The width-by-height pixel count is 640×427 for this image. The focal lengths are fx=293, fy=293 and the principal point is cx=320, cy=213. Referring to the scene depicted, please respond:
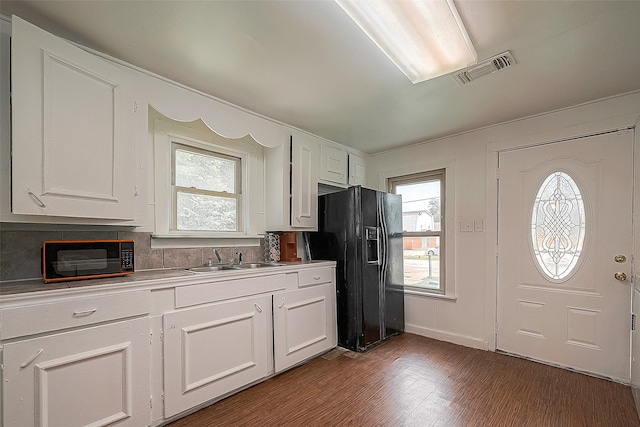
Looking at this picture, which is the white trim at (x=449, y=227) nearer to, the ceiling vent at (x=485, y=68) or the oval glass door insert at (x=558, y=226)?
the oval glass door insert at (x=558, y=226)

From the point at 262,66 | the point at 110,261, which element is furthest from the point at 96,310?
the point at 262,66

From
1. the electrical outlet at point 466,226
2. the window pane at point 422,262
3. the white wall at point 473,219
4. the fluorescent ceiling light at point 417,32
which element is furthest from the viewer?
the window pane at point 422,262

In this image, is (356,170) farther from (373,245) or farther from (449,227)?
(449,227)

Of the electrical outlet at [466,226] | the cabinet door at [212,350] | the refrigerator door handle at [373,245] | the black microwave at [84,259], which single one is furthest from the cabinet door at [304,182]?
the electrical outlet at [466,226]

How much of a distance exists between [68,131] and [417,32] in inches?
78.8

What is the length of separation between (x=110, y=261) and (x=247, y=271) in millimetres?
898

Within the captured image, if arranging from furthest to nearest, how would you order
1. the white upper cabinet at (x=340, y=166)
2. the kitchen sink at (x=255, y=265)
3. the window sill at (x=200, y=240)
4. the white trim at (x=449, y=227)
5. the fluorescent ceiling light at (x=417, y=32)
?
the white upper cabinet at (x=340, y=166)
the white trim at (x=449, y=227)
the kitchen sink at (x=255, y=265)
the window sill at (x=200, y=240)
the fluorescent ceiling light at (x=417, y=32)

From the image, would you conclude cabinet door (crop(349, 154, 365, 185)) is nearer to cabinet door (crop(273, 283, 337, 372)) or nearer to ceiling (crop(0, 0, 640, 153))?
ceiling (crop(0, 0, 640, 153))

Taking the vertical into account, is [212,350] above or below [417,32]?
below

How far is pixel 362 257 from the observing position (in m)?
3.06

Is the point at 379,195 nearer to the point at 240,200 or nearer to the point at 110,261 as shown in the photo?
the point at 240,200

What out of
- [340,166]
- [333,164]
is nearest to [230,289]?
[333,164]

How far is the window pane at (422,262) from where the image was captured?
3588 millimetres

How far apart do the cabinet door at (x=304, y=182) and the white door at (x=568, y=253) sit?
1.97 m
